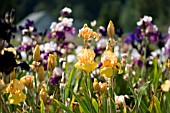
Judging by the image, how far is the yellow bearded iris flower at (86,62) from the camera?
1782mm

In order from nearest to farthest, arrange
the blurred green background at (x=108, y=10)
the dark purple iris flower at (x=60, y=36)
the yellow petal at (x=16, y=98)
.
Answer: the yellow petal at (x=16, y=98)
the dark purple iris flower at (x=60, y=36)
the blurred green background at (x=108, y=10)

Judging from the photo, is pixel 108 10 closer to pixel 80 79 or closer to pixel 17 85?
pixel 80 79

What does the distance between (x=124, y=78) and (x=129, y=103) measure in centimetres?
19

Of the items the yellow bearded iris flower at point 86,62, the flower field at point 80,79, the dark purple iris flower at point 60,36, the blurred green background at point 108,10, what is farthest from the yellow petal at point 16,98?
the blurred green background at point 108,10

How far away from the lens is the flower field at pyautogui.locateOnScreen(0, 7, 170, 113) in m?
1.79

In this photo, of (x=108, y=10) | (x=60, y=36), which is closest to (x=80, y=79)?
(x=60, y=36)

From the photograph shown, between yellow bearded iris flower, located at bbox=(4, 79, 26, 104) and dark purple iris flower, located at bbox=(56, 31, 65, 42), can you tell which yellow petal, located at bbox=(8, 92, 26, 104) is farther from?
dark purple iris flower, located at bbox=(56, 31, 65, 42)

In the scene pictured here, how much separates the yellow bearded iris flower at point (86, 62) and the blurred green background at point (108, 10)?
2287 cm

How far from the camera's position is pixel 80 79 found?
3.39 m

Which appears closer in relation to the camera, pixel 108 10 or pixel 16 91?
pixel 16 91

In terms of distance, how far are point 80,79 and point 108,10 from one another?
44419mm

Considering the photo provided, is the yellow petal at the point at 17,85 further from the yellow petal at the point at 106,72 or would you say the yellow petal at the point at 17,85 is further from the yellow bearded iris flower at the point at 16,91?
the yellow petal at the point at 106,72

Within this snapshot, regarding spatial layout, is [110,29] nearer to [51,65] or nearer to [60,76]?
[51,65]

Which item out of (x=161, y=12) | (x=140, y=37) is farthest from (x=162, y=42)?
(x=161, y=12)
